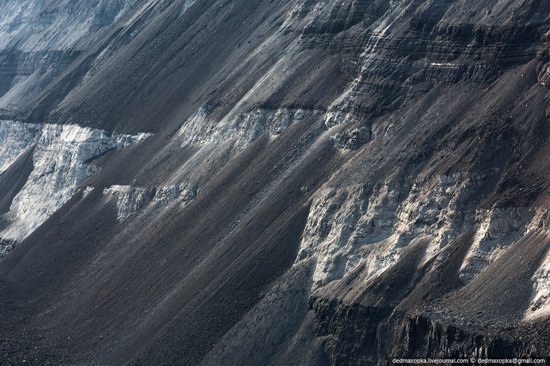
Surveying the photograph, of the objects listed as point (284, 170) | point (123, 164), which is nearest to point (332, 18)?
point (284, 170)

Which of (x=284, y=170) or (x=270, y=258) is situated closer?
(x=270, y=258)

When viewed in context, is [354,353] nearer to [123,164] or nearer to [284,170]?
[284,170]

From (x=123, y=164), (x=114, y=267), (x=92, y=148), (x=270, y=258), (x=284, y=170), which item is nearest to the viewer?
(x=270, y=258)

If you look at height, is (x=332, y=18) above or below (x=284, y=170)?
above

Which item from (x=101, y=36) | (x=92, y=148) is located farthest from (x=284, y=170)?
(x=101, y=36)

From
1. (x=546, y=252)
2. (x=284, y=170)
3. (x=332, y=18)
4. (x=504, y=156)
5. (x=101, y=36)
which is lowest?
(x=546, y=252)

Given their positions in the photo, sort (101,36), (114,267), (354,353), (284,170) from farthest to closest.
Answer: (101,36) → (114,267) → (284,170) → (354,353)
